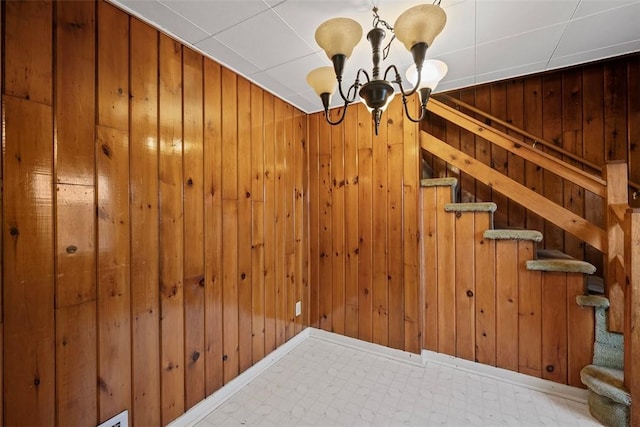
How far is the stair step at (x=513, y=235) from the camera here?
1.83 metres

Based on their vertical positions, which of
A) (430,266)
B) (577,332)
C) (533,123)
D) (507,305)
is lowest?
(577,332)

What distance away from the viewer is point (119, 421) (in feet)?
4.23

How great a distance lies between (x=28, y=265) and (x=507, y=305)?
2684mm

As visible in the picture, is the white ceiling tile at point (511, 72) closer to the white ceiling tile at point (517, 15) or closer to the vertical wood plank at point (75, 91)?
the white ceiling tile at point (517, 15)

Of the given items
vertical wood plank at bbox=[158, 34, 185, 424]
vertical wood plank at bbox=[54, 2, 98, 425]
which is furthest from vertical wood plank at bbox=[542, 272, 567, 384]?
vertical wood plank at bbox=[54, 2, 98, 425]

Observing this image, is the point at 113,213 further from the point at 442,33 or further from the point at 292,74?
the point at 442,33

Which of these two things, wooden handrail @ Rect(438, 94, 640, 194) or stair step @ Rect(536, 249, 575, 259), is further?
wooden handrail @ Rect(438, 94, 640, 194)

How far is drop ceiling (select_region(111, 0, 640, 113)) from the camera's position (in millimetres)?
1291

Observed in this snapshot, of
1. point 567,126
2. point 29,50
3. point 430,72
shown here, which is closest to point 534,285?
point 567,126

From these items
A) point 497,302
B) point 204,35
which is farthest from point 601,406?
point 204,35

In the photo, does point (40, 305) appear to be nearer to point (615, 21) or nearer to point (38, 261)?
point (38, 261)

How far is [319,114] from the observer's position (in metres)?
2.63

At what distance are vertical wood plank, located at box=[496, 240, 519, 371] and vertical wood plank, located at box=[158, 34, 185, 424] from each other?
215 cm

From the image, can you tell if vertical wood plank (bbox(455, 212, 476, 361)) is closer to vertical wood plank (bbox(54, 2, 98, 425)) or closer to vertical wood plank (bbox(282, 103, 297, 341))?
vertical wood plank (bbox(282, 103, 297, 341))
